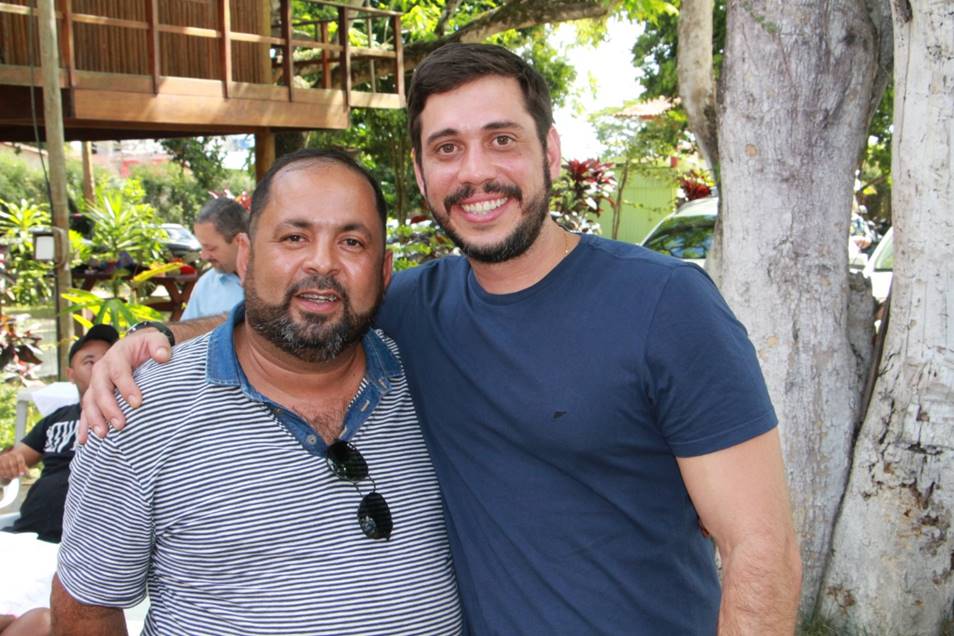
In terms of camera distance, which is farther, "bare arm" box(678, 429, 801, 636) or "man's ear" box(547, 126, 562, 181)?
"man's ear" box(547, 126, 562, 181)

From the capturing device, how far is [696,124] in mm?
5633

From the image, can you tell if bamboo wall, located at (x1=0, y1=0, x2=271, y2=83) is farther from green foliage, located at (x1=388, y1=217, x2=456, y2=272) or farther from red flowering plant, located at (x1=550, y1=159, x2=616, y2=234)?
red flowering plant, located at (x1=550, y1=159, x2=616, y2=234)

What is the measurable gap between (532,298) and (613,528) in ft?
1.75

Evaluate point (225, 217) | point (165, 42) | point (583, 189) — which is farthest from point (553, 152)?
point (165, 42)

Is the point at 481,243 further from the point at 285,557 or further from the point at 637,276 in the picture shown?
the point at 285,557

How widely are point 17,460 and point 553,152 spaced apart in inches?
157

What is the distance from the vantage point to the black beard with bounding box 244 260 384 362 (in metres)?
2.29

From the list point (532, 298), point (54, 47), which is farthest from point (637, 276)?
point (54, 47)

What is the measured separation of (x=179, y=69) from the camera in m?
14.1

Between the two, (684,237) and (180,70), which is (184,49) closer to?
(180,70)

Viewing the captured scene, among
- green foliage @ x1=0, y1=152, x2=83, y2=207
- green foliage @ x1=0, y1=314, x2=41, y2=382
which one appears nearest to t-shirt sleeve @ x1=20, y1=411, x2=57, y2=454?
green foliage @ x1=0, y1=314, x2=41, y2=382

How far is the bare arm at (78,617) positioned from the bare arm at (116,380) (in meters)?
0.36

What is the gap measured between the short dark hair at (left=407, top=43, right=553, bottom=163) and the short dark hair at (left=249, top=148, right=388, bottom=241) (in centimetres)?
15

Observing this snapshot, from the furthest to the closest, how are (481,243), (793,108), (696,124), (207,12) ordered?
(207,12)
(696,124)
(793,108)
(481,243)
